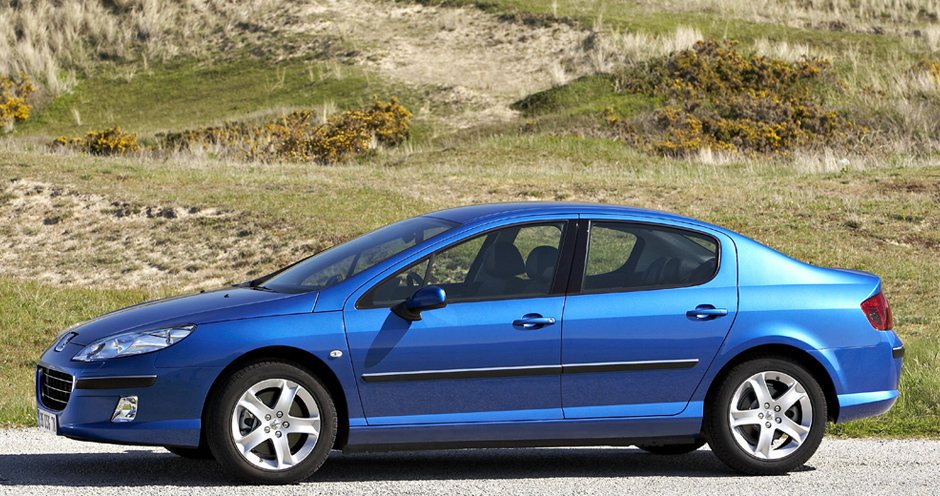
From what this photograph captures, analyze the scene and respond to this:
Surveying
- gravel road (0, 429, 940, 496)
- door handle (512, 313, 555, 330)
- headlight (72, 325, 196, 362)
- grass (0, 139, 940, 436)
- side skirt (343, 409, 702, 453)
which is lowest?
grass (0, 139, 940, 436)

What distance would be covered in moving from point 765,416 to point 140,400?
11.6ft

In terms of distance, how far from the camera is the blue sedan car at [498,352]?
560cm

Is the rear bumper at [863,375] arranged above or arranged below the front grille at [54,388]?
below

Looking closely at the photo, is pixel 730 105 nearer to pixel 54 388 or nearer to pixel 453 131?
pixel 453 131

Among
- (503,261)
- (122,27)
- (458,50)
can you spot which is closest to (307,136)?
(458,50)

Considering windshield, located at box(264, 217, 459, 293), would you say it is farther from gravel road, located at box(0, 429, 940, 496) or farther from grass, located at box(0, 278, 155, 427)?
grass, located at box(0, 278, 155, 427)

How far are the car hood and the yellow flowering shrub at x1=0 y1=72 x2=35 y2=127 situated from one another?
3397 centimetres

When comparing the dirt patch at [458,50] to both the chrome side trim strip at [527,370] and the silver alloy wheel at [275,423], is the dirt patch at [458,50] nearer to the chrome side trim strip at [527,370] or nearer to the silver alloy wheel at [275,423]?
the chrome side trim strip at [527,370]

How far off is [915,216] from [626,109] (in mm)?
12572

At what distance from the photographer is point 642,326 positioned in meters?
6.01

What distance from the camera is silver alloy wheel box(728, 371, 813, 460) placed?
6156 millimetres

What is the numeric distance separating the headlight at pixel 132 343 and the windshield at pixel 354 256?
0.71 m

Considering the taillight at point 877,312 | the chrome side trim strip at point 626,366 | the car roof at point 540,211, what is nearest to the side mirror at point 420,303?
the car roof at point 540,211

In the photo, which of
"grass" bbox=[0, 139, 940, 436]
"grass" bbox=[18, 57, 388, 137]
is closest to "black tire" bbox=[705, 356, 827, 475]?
"grass" bbox=[0, 139, 940, 436]
